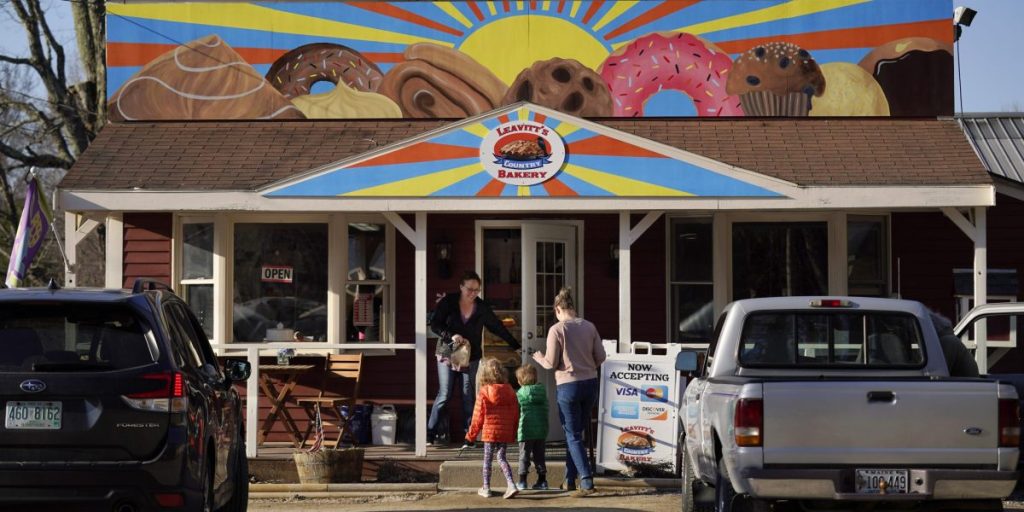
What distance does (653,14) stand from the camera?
16.1m

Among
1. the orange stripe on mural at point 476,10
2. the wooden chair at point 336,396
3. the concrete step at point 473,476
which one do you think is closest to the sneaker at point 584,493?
the concrete step at point 473,476

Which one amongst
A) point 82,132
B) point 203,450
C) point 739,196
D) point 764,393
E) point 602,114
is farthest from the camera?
point 82,132

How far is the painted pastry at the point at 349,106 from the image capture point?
1602 cm

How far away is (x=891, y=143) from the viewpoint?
49.1 feet

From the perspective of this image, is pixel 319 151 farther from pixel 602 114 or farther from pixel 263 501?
pixel 263 501

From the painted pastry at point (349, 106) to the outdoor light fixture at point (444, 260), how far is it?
164 cm

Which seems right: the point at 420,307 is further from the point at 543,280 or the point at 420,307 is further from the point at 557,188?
the point at 543,280

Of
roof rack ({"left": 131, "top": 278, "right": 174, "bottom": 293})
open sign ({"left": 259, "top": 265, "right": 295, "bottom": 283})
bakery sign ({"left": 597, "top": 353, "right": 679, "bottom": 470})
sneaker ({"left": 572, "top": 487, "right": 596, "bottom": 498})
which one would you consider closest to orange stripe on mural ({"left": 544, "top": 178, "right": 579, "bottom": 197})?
bakery sign ({"left": 597, "top": 353, "right": 679, "bottom": 470})

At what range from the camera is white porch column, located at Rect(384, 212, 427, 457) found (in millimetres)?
13469

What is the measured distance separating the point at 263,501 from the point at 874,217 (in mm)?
7624

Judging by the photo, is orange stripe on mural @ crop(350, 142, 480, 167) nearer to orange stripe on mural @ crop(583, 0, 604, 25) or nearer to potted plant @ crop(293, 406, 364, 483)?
potted plant @ crop(293, 406, 364, 483)

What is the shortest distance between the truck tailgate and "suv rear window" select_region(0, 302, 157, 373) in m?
3.49

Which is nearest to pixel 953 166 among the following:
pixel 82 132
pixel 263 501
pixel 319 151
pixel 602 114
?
pixel 602 114

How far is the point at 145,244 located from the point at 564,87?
5.11 metres
